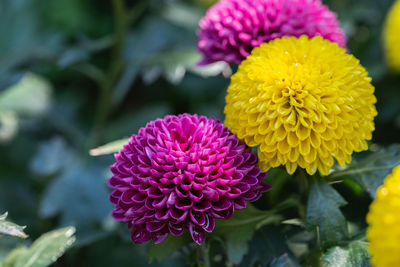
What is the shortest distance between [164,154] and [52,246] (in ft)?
1.15

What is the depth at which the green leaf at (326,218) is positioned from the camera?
89 centimetres

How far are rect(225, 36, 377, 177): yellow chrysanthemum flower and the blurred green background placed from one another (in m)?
0.40

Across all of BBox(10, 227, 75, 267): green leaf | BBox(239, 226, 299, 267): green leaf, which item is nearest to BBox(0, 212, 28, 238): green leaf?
BBox(10, 227, 75, 267): green leaf

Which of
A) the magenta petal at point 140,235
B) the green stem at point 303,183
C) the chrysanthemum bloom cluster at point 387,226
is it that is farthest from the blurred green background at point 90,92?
the chrysanthemum bloom cluster at point 387,226

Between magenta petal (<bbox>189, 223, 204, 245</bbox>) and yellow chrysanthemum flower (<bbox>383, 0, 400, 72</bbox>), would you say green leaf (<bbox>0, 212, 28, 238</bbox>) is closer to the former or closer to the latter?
magenta petal (<bbox>189, 223, 204, 245</bbox>)

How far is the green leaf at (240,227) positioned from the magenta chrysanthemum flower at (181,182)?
0.13m

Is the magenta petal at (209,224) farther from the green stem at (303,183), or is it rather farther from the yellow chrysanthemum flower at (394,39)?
the yellow chrysanthemum flower at (394,39)

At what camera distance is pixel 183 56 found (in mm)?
1645

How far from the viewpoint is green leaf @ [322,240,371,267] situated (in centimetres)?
83

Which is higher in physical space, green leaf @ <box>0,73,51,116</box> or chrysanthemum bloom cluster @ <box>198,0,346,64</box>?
green leaf @ <box>0,73,51,116</box>

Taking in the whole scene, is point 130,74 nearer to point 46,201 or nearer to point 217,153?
point 46,201

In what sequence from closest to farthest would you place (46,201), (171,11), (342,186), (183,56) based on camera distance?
1. (342,186)
2. (46,201)
3. (183,56)
4. (171,11)

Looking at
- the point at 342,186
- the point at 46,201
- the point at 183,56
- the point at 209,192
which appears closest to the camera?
the point at 209,192

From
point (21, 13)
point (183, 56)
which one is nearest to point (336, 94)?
point (183, 56)
